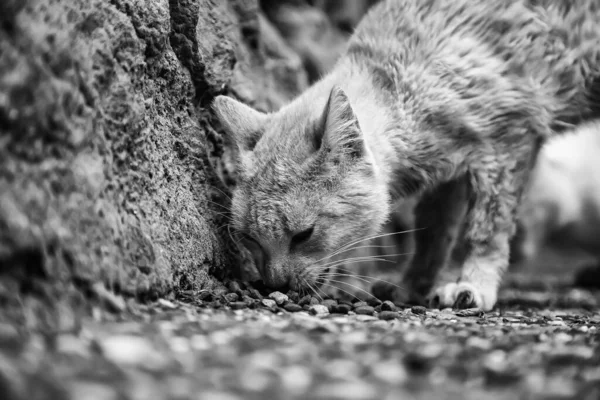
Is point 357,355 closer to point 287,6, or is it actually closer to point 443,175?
point 443,175

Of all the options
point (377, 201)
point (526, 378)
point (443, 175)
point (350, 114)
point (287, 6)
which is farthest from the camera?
point (287, 6)

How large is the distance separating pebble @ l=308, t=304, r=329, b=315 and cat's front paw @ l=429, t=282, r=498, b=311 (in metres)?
1.21

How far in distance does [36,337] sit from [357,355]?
1.10 metres

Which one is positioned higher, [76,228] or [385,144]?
[385,144]

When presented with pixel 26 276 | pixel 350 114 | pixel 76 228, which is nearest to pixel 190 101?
pixel 350 114

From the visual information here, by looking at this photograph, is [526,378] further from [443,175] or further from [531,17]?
[531,17]

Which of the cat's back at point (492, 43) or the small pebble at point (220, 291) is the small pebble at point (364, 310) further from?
the cat's back at point (492, 43)

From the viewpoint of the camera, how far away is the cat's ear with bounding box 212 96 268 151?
416cm

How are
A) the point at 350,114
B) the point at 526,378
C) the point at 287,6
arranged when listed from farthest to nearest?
the point at 287,6, the point at 350,114, the point at 526,378

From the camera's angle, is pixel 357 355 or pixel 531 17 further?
pixel 531 17

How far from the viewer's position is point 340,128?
151 inches

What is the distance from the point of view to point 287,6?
7.71 metres

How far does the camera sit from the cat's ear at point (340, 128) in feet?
12.2

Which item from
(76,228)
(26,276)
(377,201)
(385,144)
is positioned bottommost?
(26,276)
